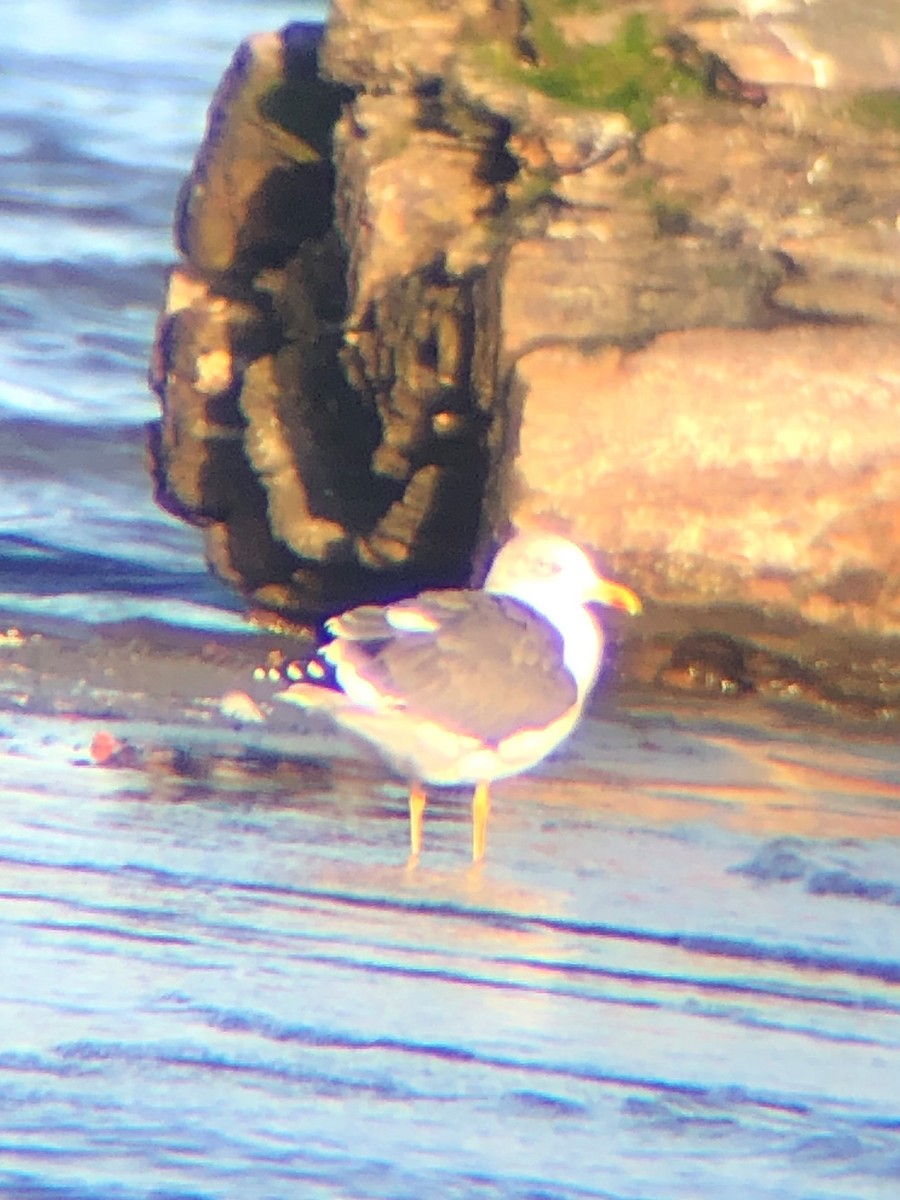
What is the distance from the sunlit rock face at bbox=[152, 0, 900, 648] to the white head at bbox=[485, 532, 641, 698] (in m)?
0.32

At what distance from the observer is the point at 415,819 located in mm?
5266

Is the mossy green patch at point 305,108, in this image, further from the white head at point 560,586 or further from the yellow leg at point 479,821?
the yellow leg at point 479,821

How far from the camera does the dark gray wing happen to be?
17.3 ft

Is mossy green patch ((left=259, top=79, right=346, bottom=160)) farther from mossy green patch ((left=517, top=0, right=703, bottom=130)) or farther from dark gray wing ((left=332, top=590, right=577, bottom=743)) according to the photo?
dark gray wing ((left=332, top=590, right=577, bottom=743))

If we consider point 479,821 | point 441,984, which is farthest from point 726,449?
point 441,984

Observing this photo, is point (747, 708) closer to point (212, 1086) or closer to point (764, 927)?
point (764, 927)

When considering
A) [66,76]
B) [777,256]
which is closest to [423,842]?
[777,256]

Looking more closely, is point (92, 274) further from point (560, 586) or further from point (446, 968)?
point (446, 968)

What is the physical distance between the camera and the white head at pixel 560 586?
5.85m

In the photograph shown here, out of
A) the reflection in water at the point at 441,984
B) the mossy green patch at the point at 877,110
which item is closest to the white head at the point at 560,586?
the reflection in water at the point at 441,984

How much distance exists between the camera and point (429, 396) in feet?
22.3

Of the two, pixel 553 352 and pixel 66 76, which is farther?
pixel 66 76

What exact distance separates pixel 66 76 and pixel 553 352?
43.8ft

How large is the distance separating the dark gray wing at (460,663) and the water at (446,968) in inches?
11.5
